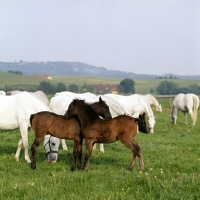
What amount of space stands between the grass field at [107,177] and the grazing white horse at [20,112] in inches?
31.3

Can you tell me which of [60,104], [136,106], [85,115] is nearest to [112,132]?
[85,115]

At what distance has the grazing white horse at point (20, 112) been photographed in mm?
9641

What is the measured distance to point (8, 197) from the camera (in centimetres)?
595

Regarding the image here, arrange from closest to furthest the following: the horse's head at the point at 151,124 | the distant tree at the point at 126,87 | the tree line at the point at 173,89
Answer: the horse's head at the point at 151,124 → the tree line at the point at 173,89 → the distant tree at the point at 126,87

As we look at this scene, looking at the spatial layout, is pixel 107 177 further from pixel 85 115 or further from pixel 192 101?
pixel 192 101

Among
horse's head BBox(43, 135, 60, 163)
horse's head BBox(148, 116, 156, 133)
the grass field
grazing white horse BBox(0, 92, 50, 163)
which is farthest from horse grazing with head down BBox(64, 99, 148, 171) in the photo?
horse's head BBox(148, 116, 156, 133)

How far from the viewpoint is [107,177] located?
7320 mm

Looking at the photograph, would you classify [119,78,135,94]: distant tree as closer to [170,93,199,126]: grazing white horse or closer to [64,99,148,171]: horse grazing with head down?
[170,93,199,126]: grazing white horse

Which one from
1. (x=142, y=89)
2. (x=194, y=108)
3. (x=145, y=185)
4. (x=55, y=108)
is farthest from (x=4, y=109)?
(x=142, y=89)

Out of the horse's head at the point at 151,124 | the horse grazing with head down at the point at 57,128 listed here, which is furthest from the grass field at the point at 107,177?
the horse's head at the point at 151,124

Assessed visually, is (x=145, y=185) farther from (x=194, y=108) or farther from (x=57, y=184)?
(x=194, y=108)

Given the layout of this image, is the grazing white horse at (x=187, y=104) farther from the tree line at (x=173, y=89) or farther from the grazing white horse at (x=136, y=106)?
the tree line at (x=173, y=89)

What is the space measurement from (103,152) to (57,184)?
15.8 ft

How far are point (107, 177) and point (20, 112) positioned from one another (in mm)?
3414
